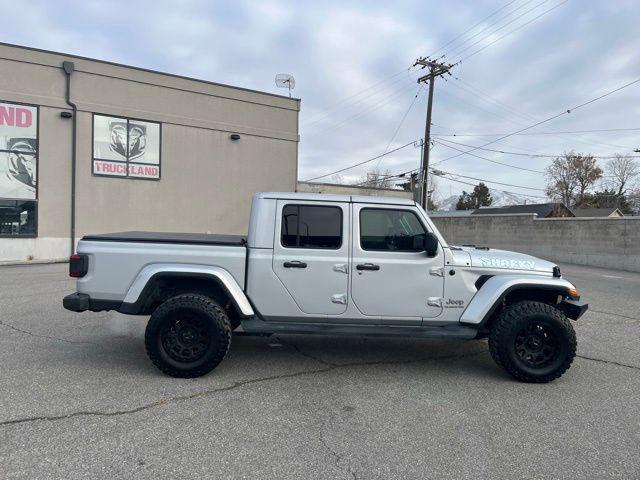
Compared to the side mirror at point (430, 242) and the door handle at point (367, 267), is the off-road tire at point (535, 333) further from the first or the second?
the door handle at point (367, 267)

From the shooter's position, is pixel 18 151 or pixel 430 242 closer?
pixel 430 242

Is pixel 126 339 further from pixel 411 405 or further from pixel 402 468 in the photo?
pixel 402 468

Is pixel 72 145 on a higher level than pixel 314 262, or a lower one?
higher

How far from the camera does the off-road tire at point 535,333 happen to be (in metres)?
4.48

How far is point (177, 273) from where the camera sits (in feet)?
14.8

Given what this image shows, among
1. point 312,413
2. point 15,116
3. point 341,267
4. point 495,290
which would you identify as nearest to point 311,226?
point 341,267

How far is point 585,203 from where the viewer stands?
61781mm

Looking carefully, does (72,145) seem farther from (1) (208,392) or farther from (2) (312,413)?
(2) (312,413)

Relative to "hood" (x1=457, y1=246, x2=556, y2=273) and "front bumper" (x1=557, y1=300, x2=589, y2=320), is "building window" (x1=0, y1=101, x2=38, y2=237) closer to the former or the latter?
"hood" (x1=457, y1=246, x2=556, y2=273)

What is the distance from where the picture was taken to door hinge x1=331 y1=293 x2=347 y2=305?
4.61 m

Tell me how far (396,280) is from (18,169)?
52.0ft

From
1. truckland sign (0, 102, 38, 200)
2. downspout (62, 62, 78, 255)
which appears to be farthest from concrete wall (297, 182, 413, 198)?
truckland sign (0, 102, 38, 200)

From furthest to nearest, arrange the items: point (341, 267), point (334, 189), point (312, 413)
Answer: point (334, 189) → point (341, 267) → point (312, 413)

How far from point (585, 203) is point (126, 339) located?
6837cm
